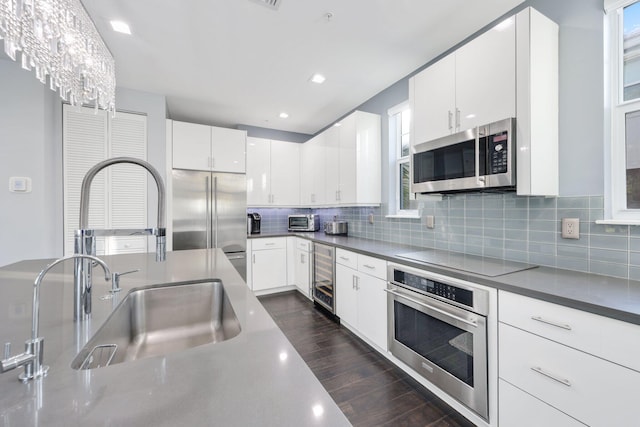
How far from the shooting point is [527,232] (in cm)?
179

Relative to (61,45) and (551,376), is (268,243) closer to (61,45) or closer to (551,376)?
(61,45)

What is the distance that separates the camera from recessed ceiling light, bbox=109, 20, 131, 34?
6.63 feet

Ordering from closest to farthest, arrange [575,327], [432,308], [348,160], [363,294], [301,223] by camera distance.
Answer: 1. [575,327]
2. [432,308]
3. [363,294]
4. [348,160]
5. [301,223]

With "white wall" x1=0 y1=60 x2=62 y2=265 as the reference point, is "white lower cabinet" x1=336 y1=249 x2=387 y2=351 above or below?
below

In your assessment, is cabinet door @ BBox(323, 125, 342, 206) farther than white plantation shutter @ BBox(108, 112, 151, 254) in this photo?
Yes

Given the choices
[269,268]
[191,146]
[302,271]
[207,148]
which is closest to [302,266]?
[302,271]

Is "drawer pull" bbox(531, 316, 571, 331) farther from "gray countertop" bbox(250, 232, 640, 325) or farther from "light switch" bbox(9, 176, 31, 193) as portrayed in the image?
"light switch" bbox(9, 176, 31, 193)

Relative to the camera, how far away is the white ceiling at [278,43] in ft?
6.17

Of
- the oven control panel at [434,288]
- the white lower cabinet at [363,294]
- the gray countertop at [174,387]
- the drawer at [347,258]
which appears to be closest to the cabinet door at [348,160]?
the drawer at [347,258]

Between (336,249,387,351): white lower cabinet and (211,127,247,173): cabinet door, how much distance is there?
6.66 feet

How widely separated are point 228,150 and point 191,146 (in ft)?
1.57

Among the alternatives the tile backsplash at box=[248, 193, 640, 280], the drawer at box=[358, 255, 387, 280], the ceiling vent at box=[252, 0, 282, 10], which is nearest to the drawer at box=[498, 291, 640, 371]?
the tile backsplash at box=[248, 193, 640, 280]

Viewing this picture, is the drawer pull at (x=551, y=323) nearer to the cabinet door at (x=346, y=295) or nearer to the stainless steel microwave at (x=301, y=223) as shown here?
the cabinet door at (x=346, y=295)

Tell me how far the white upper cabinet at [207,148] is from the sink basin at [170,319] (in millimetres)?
2701
